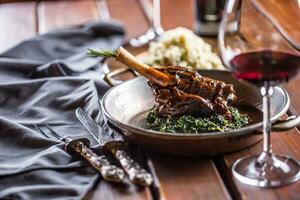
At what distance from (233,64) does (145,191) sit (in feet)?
0.78

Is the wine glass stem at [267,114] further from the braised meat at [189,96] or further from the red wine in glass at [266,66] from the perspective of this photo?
the braised meat at [189,96]

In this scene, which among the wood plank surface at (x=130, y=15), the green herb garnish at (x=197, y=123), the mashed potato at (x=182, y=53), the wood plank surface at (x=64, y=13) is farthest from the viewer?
the wood plank surface at (x=64, y=13)

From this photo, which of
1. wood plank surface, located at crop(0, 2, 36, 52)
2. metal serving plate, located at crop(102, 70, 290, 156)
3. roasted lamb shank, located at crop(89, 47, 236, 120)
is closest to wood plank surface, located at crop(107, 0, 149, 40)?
wood plank surface, located at crop(0, 2, 36, 52)

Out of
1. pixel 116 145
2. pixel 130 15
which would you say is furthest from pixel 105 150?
pixel 130 15

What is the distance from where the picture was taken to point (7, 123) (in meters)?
1.23

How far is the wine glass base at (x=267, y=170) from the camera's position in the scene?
1.00 m

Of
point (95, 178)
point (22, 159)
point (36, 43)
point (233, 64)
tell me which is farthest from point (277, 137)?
point (36, 43)

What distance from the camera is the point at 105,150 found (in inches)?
43.9

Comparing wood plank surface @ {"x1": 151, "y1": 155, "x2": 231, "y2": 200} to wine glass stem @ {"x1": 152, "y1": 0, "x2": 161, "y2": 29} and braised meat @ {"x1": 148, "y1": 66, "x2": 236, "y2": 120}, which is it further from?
wine glass stem @ {"x1": 152, "y1": 0, "x2": 161, "y2": 29}

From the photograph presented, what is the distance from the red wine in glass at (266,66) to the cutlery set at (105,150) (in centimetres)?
22

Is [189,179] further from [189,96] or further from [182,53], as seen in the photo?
[182,53]

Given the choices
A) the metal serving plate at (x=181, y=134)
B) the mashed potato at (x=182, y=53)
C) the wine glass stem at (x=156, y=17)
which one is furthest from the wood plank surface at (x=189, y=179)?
the wine glass stem at (x=156, y=17)

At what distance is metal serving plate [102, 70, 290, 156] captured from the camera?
1.05 metres

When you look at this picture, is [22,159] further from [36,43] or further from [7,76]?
[36,43]
